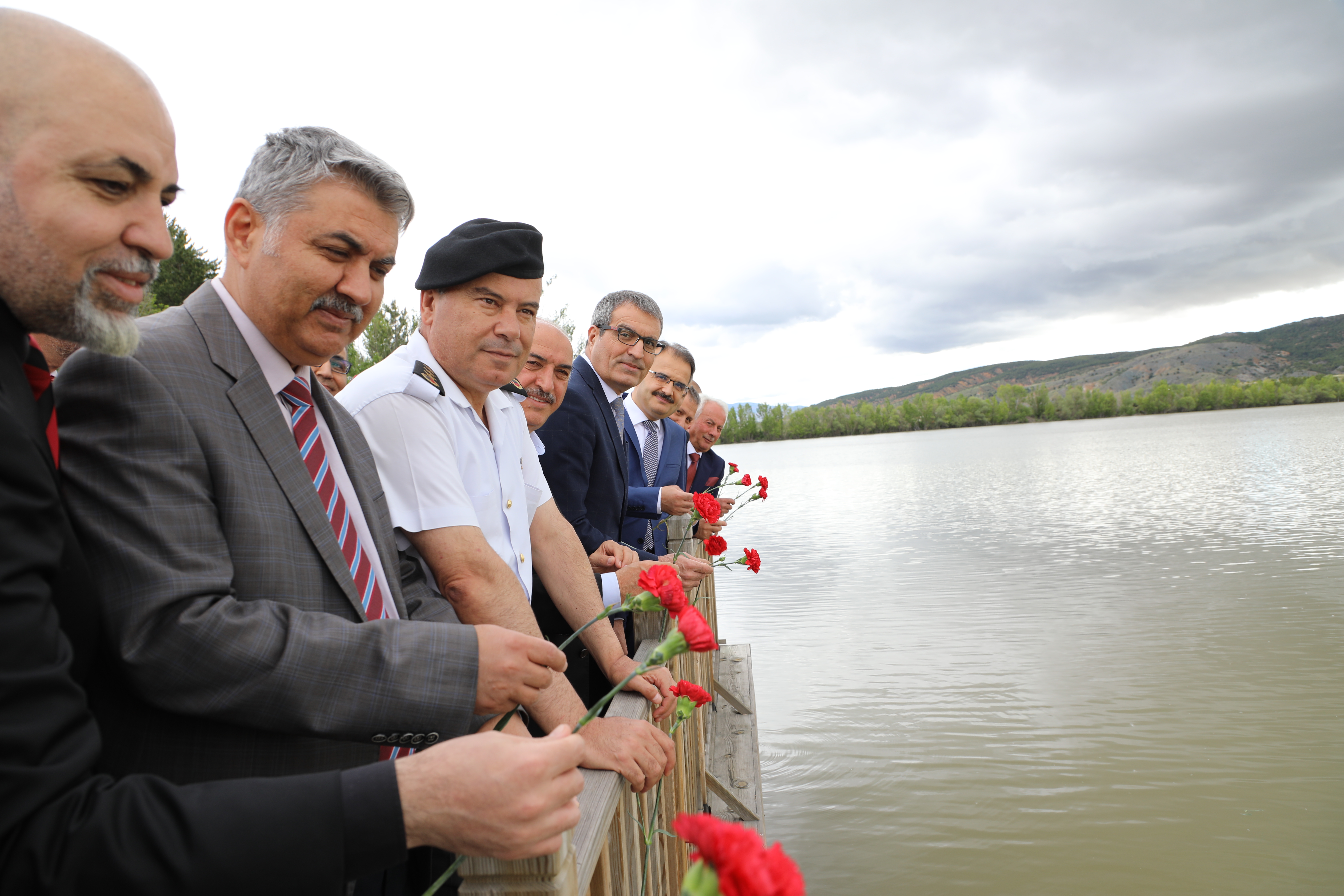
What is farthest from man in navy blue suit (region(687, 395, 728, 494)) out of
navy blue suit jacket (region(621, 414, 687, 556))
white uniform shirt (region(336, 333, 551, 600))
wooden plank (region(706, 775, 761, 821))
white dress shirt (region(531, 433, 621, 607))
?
white uniform shirt (region(336, 333, 551, 600))

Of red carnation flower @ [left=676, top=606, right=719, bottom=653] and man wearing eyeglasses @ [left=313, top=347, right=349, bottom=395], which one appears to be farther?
man wearing eyeglasses @ [left=313, top=347, right=349, bottom=395]

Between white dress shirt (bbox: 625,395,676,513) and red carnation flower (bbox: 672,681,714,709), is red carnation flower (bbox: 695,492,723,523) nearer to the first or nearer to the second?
red carnation flower (bbox: 672,681,714,709)

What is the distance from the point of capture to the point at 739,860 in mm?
678

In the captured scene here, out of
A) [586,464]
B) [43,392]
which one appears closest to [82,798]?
[43,392]

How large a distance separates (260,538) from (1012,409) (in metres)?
110

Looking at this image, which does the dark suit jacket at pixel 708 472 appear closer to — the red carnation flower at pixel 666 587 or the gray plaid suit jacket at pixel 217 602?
the red carnation flower at pixel 666 587

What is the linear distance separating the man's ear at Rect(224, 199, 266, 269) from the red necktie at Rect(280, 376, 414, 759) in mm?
280

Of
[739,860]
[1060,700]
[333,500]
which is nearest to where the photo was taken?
[739,860]

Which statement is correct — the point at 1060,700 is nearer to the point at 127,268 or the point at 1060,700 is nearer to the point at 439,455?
the point at 439,455

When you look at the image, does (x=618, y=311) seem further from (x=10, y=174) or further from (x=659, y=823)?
(x=10, y=174)

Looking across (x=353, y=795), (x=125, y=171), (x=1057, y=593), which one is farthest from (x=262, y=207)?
(x=1057, y=593)

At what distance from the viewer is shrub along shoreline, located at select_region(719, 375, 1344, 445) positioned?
89875 mm

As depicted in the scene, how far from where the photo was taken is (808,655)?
8.69 meters

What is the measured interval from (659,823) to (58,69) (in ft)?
7.40
